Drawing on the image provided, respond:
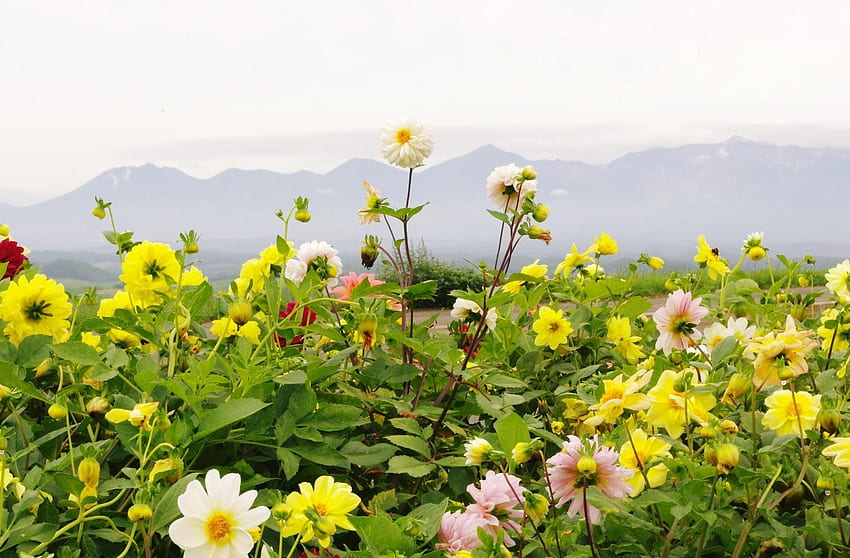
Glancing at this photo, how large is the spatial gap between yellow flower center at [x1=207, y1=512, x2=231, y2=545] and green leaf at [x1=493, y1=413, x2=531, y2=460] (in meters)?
0.30

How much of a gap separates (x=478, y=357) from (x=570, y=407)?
19 centimetres

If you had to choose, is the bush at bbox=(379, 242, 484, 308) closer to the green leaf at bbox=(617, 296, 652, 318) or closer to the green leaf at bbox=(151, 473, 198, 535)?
the green leaf at bbox=(617, 296, 652, 318)

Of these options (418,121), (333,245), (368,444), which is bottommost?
(368,444)

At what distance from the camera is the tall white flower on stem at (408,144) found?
1.48m

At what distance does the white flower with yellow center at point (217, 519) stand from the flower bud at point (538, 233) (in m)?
0.74

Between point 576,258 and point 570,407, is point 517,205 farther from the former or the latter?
point 576,258

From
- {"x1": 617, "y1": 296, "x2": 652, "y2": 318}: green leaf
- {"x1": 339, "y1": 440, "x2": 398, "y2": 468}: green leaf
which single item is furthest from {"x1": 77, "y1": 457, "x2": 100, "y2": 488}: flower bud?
{"x1": 617, "y1": 296, "x2": 652, "y2": 318}: green leaf

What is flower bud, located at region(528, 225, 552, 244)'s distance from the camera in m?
1.31

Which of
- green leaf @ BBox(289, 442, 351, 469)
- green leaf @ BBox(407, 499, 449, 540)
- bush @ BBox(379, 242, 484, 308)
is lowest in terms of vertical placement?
bush @ BBox(379, 242, 484, 308)

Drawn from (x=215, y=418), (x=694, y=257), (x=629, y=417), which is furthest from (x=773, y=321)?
(x=215, y=418)

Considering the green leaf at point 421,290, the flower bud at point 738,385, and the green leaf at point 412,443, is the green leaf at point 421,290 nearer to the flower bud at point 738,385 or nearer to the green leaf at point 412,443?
the green leaf at point 412,443

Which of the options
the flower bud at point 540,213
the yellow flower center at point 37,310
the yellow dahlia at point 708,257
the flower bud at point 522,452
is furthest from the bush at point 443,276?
the flower bud at point 522,452

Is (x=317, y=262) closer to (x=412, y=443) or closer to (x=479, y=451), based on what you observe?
(x=412, y=443)

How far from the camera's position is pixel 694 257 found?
1992 millimetres
